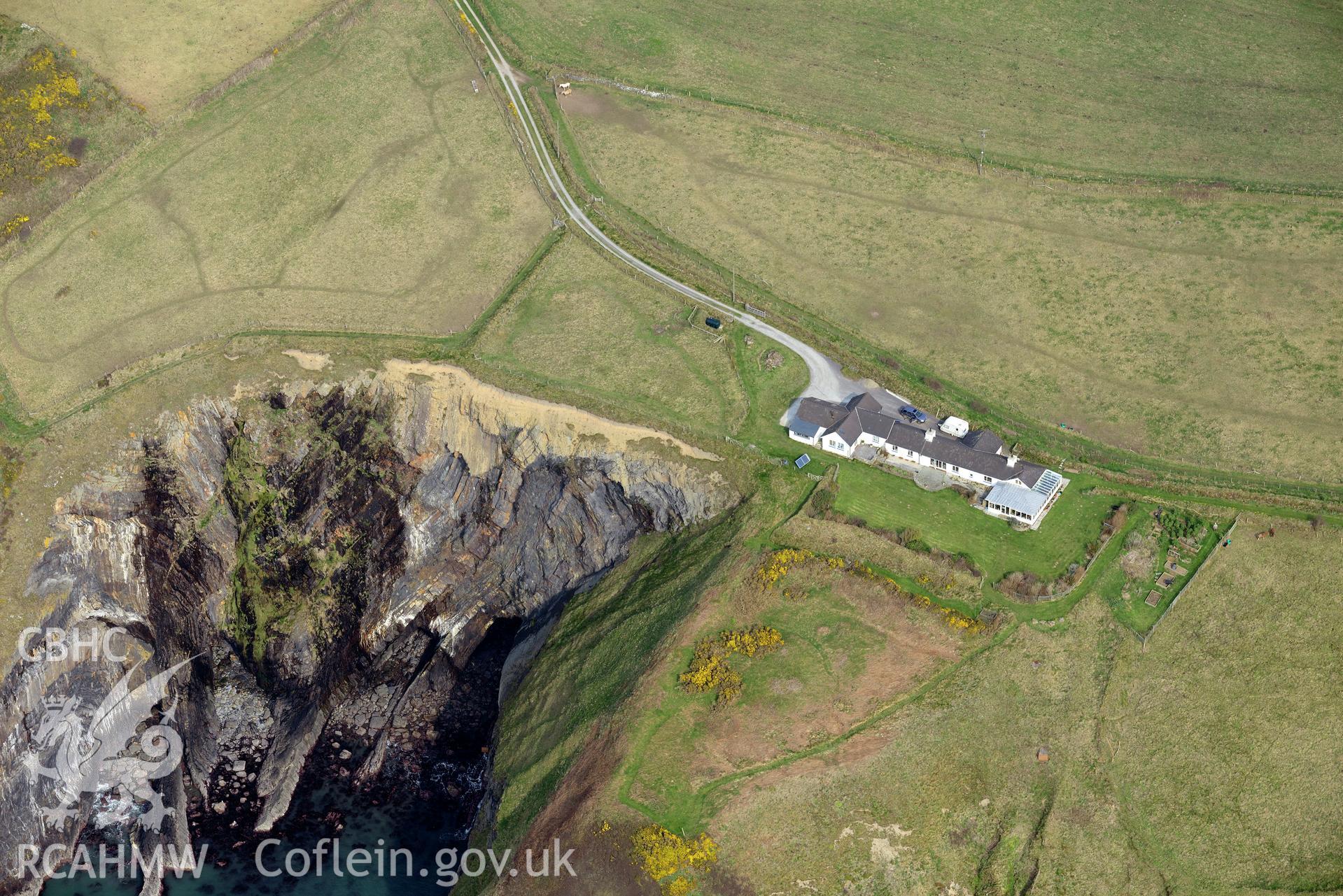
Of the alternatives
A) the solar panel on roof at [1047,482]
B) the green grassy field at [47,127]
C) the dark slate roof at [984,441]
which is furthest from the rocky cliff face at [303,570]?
the green grassy field at [47,127]

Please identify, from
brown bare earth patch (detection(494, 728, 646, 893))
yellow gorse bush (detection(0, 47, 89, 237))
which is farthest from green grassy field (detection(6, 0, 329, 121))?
brown bare earth patch (detection(494, 728, 646, 893))

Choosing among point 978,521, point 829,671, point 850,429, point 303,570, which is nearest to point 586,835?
point 829,671

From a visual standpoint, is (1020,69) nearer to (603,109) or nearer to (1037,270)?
(1037,270)

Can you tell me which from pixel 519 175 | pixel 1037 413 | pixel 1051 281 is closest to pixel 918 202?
pixel 1051 281

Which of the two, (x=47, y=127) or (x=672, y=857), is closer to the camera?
(x=672, y=857)

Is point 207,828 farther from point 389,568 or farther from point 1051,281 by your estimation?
point 1051,281

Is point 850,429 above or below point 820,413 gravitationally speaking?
below

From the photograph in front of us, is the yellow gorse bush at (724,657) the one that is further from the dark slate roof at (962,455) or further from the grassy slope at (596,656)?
the dark slate roof at (962,455)
